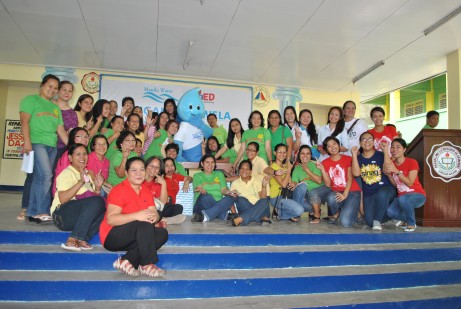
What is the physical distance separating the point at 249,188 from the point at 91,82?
5197mm

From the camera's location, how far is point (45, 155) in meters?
3.29

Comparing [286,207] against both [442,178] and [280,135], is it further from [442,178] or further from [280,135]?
[442,178]

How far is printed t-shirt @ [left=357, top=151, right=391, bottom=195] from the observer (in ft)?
13.0

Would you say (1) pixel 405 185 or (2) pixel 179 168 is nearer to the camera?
(1) pixel 405 185

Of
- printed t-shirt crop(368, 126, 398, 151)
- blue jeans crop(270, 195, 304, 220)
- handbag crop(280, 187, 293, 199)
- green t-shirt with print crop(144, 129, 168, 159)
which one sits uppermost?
printed t-shirt crop(368, 126, 398, 151)

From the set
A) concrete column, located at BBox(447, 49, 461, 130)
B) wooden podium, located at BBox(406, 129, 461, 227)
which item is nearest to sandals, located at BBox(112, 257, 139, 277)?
wooden podium, located at BBox(406, 129, 461, 227)

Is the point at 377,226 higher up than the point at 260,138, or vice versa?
the point at 260,138

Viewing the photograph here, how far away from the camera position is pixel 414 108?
39.1 feet

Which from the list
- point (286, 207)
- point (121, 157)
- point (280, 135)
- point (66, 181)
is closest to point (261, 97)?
point (280, 135)

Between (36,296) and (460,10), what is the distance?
600cm

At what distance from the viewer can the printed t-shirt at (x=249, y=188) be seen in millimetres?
4094

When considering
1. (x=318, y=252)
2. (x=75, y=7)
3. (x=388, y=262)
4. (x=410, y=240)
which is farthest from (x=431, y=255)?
(x=75, y=7)

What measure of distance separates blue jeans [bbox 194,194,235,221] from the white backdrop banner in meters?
4.08

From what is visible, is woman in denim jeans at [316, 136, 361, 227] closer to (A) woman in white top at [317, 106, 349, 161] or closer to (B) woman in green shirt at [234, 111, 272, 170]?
(A) woman in white top at [317, 106, 349, 161]
